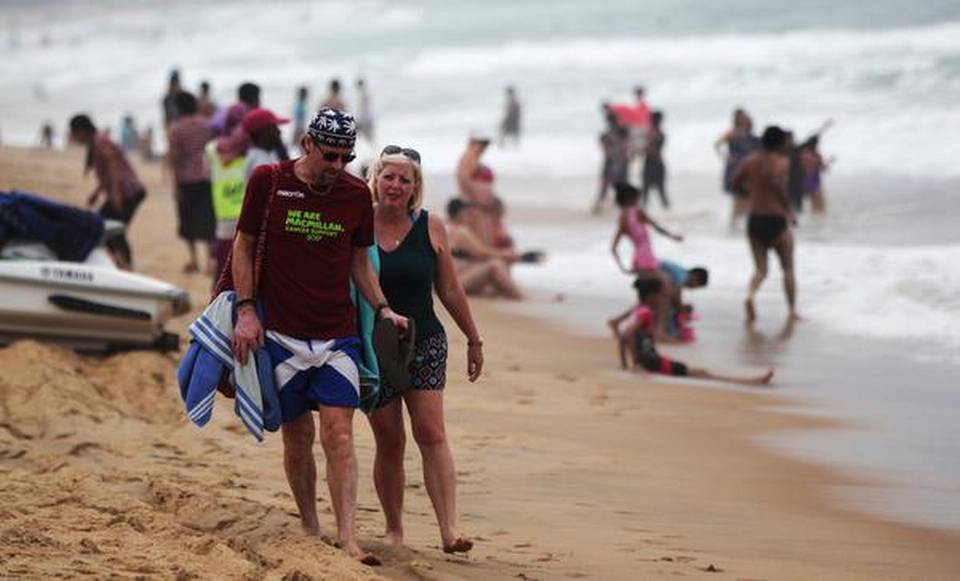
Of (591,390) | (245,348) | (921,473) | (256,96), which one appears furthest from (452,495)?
(256,96)

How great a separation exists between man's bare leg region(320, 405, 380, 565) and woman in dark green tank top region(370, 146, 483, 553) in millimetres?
309

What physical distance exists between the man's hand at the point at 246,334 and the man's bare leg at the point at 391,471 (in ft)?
2.19

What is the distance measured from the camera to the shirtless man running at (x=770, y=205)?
47.2 ft

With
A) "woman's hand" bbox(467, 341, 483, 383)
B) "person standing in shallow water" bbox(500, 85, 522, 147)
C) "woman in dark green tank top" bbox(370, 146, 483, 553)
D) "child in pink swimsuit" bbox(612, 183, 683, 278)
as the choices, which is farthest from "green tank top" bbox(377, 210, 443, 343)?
"person standing in shallow water" bbox(500, 85, 522, 147)

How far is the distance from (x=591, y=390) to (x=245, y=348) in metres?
5.47

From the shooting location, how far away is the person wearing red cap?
11.3 metres

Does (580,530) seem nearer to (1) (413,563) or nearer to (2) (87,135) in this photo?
(1) (413,563)

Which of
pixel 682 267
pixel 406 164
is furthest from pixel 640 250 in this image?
pixel 406 164

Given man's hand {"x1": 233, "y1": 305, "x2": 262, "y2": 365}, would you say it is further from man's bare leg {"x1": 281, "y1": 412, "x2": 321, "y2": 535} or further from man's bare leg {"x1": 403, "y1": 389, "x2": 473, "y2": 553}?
man's bare leg {"x1": 403, "y1": 389, "x2": 473, "y2": 553}

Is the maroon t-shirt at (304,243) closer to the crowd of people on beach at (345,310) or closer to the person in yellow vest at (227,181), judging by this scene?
the crowd of people on beach at (345,310)

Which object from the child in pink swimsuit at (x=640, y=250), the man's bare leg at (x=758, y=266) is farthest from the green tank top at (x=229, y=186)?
the man's bare leg at (x=758, y=266)

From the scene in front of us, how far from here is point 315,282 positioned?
5.95 metres

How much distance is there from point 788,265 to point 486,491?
7094mm

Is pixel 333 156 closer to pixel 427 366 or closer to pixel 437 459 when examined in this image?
pixel 427 366
